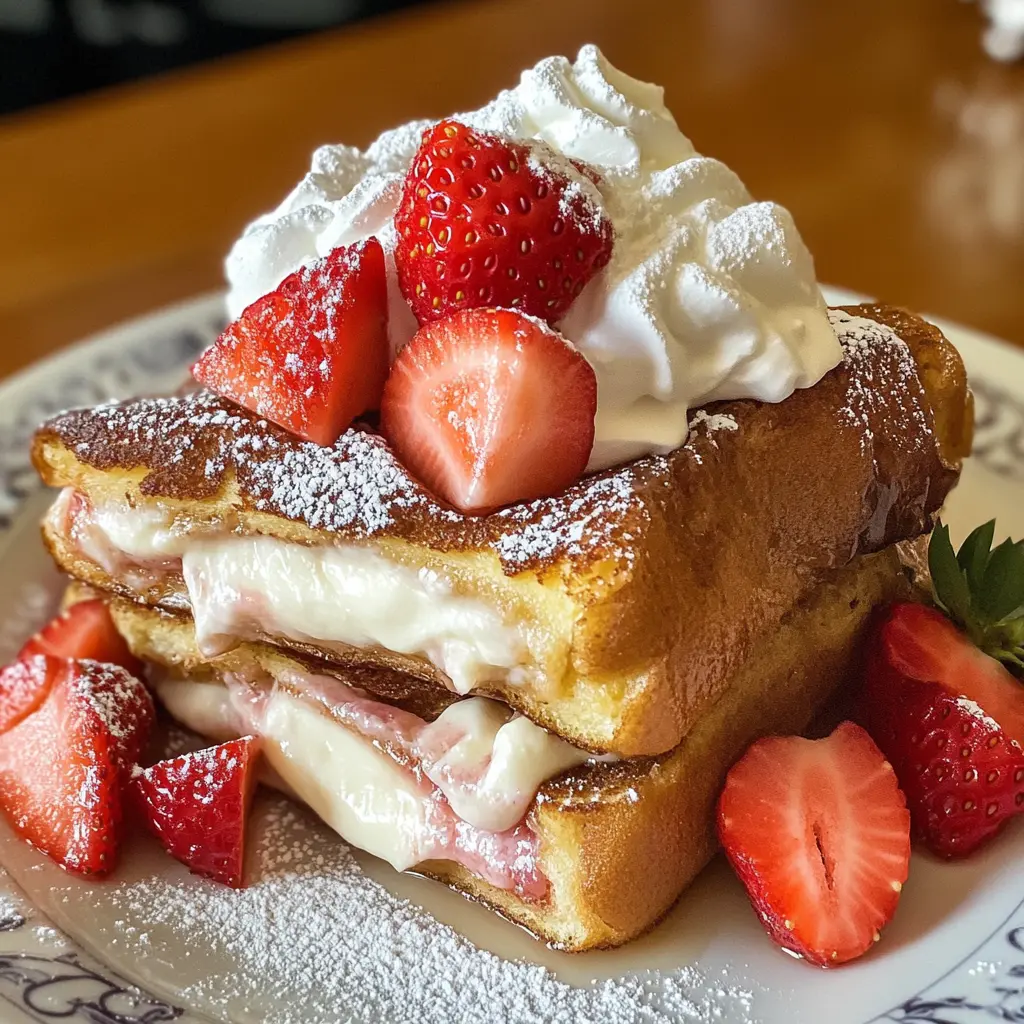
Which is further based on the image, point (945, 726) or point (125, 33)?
point (125, 33)

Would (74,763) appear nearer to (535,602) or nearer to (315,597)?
(315,597)

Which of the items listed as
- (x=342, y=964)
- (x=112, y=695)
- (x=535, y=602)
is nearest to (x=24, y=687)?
(x=112, y=695)

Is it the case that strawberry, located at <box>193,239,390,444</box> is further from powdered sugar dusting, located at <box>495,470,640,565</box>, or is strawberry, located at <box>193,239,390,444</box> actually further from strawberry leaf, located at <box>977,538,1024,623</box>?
strawberry leaf, located at <box>977,538,1024,623</box>

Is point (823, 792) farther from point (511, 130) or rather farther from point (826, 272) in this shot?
point (826, 272)

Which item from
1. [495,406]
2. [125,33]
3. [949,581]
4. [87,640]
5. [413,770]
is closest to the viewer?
[495,406]

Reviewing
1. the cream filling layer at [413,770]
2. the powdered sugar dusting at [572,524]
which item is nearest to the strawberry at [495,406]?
the powdered sugar dusting at [572,524]

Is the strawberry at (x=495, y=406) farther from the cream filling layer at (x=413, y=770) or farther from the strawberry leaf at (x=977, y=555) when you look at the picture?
the strawberry leaf at (x=977, y=555)
